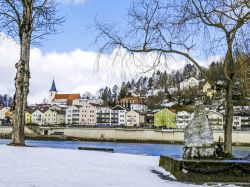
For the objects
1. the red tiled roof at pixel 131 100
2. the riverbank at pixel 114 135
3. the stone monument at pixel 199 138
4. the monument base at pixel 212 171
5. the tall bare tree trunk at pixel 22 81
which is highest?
the red tiled roof at pixel 131 100

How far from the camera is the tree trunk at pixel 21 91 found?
16.4m

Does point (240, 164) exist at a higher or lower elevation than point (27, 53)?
lower

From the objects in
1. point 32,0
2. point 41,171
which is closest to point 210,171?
point 41,171

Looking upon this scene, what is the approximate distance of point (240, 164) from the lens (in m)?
9.25

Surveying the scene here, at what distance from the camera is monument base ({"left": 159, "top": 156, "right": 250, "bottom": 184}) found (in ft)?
29.9

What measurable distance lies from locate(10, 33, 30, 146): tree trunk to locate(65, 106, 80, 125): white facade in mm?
144313

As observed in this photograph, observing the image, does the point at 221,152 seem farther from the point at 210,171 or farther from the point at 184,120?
the point at 184,120

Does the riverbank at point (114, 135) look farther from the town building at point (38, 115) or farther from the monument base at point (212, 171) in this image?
the monument base at point (212, 171)

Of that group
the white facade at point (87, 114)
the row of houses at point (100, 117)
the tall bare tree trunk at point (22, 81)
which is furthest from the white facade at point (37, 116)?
the tall bare tree trunk at point (22, 81)

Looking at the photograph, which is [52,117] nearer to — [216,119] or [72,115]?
[72,115]

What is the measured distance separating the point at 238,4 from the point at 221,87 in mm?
3145

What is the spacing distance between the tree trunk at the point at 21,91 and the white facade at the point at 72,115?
14431 cm

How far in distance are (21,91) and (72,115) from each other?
147021mm

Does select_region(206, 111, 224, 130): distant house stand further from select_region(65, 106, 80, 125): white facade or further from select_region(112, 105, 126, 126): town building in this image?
select_region(65, 106, 80, 125): white facade
